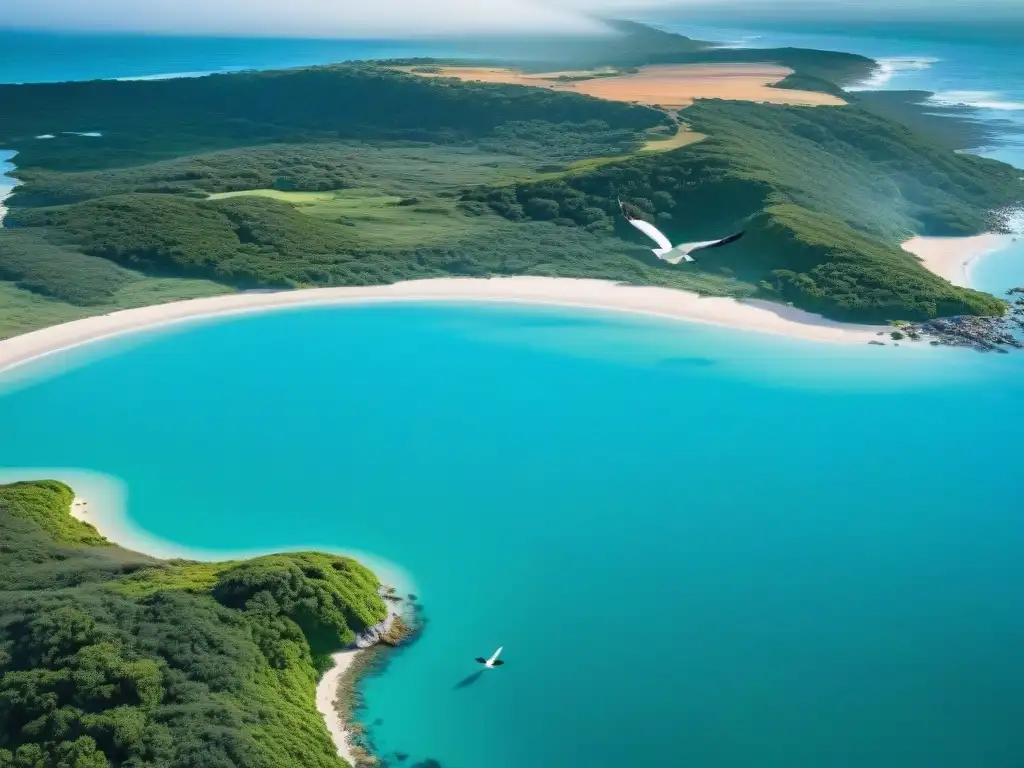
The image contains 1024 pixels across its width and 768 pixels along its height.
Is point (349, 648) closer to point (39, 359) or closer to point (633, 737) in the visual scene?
point (633, 737)

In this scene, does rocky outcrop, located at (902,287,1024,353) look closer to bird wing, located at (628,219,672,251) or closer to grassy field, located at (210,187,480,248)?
grassy field, located at (210,187,480,248)

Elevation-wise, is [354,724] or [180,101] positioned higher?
[180,101]

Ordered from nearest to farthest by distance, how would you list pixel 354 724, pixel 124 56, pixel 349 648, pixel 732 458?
pixel 354 724
pixel 349 648
pixel 732 458
pixel 124 56

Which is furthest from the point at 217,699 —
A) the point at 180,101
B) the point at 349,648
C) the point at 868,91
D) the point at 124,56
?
the point at 124,56

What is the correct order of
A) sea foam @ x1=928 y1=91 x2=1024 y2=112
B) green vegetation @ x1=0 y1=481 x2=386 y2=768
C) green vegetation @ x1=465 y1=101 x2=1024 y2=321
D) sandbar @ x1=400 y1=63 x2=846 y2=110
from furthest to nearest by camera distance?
sea foam @ x1=928 y1=91 x2=1024 y2=112
sandbar @ x1=400 y1=63 x2=846 y2=110
green vegetation @ x1=465 y1=101 x2=1024 y2=321
green vegetation @ x1=0 y1=481 x2=386 y2=768

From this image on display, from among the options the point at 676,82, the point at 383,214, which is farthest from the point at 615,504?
the point at 676,82

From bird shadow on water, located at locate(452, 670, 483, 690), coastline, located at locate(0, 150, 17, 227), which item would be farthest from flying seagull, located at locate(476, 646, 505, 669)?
coastline, located at locate(0, 150, 17, 227)
